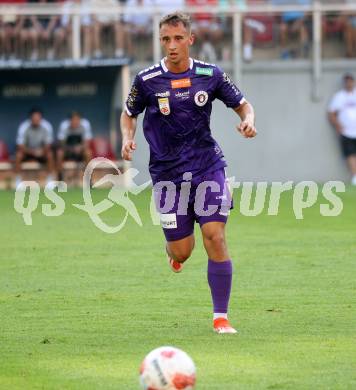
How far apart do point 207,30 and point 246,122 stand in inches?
662

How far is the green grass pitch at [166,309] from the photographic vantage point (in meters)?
7.42

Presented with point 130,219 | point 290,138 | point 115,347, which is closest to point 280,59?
point 290,138

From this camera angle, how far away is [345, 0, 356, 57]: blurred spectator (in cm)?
2556

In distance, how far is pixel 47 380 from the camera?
7.23 m

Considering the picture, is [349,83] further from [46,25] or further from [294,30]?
[46,25]

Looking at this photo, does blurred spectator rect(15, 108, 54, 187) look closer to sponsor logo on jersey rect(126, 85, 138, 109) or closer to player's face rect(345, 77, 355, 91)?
player's face rect(345, 77, 355, 91)

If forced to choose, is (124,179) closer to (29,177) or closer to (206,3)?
(29,177)

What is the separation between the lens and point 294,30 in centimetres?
2583

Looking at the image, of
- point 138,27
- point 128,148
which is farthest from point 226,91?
point 138,27

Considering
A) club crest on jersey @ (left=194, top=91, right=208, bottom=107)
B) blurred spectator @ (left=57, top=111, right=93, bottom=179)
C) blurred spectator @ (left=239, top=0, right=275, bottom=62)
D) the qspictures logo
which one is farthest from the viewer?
blurred spectator @ (left=239, top=0, right=275, bottom=62)

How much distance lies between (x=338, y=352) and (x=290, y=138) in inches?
732

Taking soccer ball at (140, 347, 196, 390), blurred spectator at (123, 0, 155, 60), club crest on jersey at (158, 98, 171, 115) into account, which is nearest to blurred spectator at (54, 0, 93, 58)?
blurred spectator at (123, 0, 155, 60)

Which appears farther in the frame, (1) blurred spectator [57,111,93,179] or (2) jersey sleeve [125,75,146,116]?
(1) blurred spectator [57,111,93,179]

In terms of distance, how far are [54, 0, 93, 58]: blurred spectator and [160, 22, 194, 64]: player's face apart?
15888 mm
